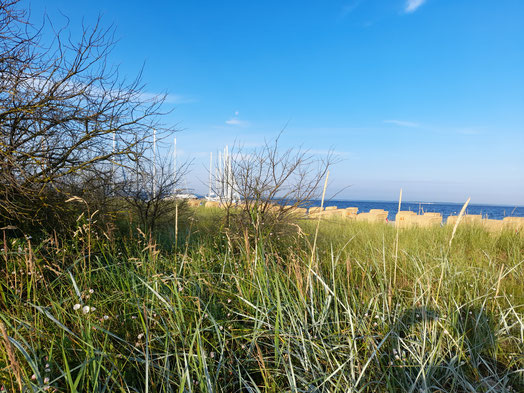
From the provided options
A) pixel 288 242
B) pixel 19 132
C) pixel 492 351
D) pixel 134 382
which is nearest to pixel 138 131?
pixel 19 132

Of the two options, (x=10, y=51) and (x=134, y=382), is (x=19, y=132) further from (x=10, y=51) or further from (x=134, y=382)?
(x=134, y=382)

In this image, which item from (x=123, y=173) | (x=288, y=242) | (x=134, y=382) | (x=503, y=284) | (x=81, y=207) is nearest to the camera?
(x=134, y=382)

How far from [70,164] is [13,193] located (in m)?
1.04

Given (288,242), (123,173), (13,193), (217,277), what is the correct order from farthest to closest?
(123,173) → (288,242) → (13,193) → (217,277)

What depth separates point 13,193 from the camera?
4699mm

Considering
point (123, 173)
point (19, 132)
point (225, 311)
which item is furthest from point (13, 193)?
point (225, 311)

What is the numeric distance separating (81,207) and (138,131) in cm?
177

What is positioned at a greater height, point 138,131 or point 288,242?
point 138,131

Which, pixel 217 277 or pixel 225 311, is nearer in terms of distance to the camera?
pixel 225 311

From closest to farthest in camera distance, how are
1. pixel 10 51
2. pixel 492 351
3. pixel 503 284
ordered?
pixel 492 351, pixel 503 284, pixel 10 51

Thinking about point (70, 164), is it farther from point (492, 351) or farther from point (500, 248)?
point (500, 248)

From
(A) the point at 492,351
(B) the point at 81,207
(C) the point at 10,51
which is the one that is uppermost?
(C) the point at 10,51

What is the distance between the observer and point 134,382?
1.98 meters

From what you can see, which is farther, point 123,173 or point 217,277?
point 123,173
